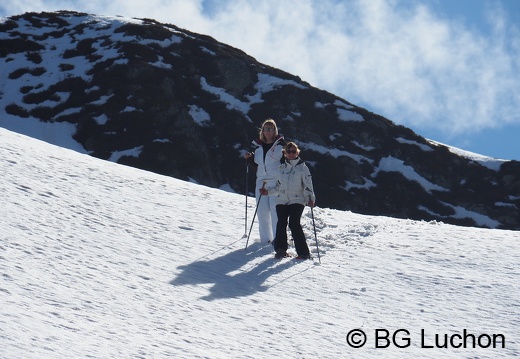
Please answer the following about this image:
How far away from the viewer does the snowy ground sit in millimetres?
6004

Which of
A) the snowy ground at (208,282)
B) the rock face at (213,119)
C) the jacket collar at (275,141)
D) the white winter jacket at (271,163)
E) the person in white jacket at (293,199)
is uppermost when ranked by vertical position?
the rock face at (213,119)

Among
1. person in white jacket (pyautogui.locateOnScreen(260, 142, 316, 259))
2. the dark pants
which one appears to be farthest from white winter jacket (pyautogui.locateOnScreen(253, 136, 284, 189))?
the dark pants

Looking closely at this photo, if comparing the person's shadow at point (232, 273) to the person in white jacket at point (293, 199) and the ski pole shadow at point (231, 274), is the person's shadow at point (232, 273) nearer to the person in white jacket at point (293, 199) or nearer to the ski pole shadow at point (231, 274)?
the ski pole shadow at point (231, 274)

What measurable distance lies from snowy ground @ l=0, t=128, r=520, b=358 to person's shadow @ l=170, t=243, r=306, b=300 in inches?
1.4

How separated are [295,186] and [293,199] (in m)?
0.23

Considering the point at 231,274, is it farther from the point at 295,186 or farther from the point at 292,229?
the point at 295,186

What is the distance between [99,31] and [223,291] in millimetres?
72434

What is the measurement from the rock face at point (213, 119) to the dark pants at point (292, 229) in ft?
135

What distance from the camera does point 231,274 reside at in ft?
29.3

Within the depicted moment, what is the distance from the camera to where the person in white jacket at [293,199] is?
10336mm

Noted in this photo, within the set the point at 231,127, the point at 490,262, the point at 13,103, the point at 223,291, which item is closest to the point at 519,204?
the point at 231,127

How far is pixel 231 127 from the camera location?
201ft

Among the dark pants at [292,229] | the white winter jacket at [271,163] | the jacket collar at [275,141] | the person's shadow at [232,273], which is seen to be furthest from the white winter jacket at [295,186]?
the person's shadow at [232,273]

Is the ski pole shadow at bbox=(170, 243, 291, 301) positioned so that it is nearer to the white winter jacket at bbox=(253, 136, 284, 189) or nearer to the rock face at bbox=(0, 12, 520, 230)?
the white winter jacket at bbox=(253, 136, 284, 189)
